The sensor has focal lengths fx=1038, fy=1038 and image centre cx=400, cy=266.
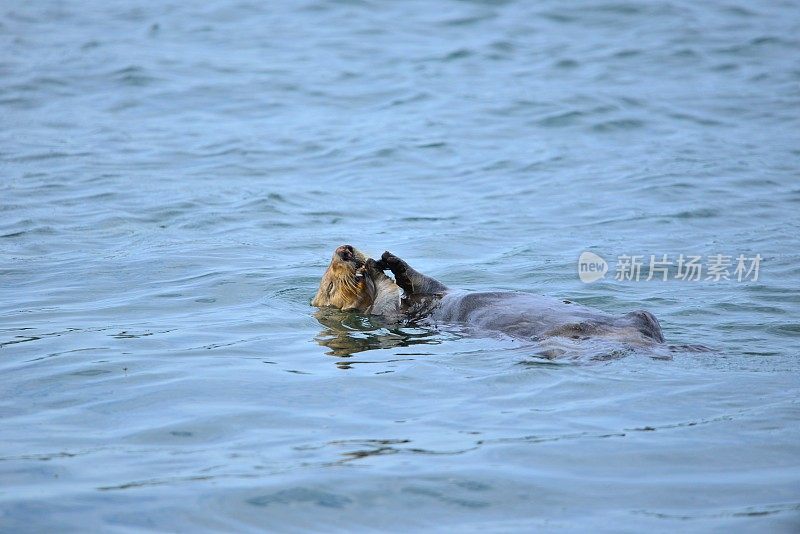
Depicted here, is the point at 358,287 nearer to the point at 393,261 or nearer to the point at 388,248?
the point at 393,261

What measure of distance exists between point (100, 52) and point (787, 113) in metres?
11.6

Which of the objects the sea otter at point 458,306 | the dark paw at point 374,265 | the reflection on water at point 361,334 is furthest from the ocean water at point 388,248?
the dark paw at point 374,265

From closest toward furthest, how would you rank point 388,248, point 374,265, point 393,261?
1. point 393,261
2. point 374,265
3. point 388,248

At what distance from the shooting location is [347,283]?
728 centimetres

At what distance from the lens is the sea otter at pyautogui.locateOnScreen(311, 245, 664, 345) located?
5.89m

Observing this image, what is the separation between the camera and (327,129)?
1489 centimetres

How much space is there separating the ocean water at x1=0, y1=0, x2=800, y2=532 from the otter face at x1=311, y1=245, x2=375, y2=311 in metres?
0.17

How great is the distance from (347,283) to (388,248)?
230 centimetres

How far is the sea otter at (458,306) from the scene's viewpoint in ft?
19.3

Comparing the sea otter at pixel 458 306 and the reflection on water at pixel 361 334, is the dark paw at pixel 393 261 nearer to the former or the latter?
the sea otter at pixel 458 306

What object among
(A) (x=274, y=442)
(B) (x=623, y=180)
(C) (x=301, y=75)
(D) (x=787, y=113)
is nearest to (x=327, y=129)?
(C) (x=301, y=75)

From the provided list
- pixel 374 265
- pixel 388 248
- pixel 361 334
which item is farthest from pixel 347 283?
pixel 388 248

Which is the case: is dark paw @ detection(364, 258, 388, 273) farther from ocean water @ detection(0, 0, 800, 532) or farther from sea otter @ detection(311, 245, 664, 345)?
ocean water @ detection(0, 0, 800, 532)

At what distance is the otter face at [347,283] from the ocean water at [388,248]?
0.17m
